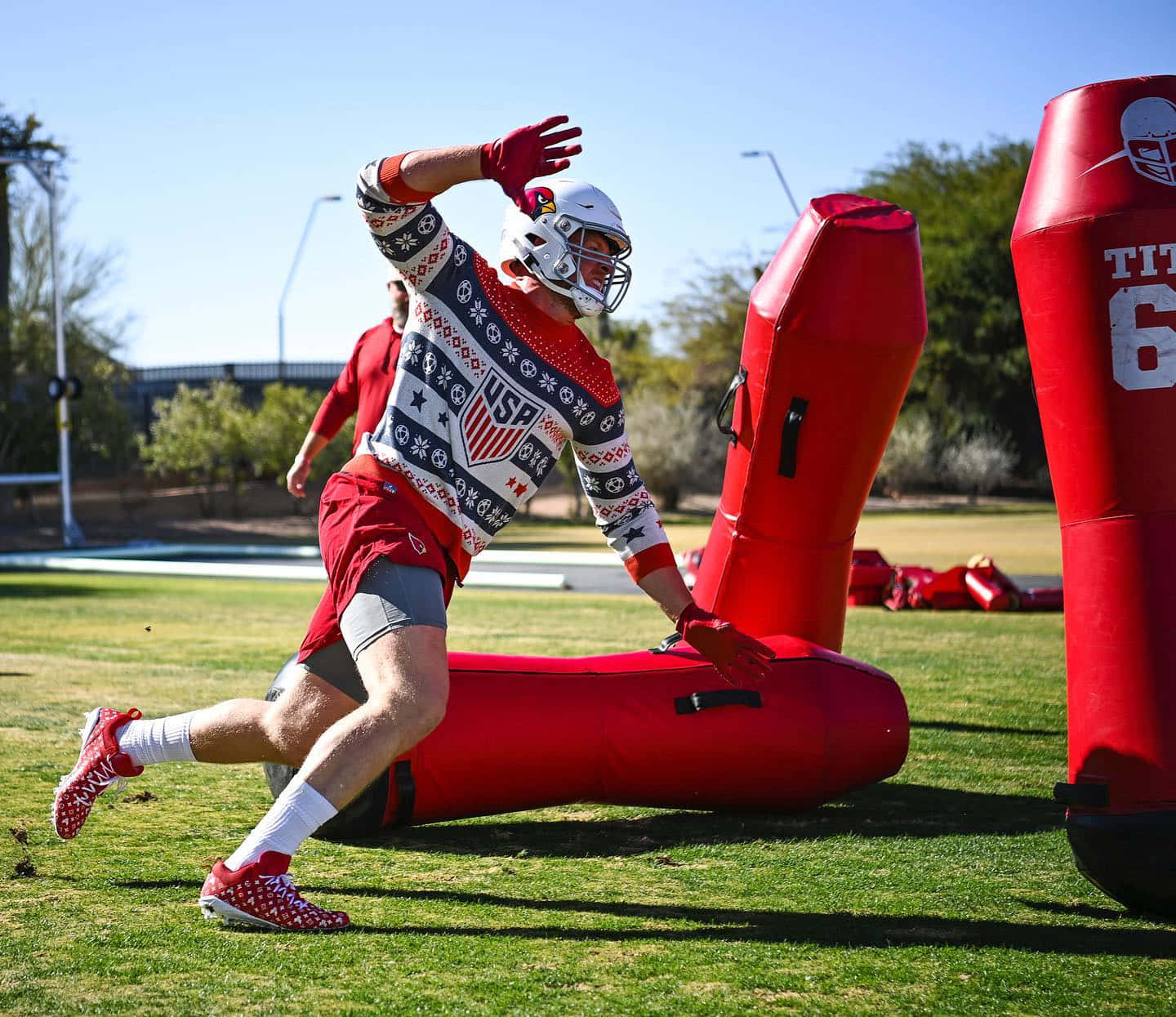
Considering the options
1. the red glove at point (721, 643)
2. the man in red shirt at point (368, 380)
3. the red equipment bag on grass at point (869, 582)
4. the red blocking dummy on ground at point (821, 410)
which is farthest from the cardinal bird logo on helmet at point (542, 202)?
the red equipment bag on grass at point (869, 582)

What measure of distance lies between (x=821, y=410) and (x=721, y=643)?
213cm

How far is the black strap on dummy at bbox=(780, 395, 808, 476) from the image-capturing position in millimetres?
5922

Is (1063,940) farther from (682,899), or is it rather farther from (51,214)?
(51,214)

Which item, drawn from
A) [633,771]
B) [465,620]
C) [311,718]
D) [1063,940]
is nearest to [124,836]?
[311,718]

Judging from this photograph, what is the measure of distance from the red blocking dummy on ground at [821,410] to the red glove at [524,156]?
8.59 feet

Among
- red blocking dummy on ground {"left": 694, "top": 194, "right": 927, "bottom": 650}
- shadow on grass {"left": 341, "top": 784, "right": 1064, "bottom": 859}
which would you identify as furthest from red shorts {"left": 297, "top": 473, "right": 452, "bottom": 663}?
red blocking dummy on ground {"left": 694, "top": 194, "right": 927, "bottom": 650}

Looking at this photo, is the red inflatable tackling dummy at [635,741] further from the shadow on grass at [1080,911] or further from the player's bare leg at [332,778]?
the shadow on grass at [1080,911]

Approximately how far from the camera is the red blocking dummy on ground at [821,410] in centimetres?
586

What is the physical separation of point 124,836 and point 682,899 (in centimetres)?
191

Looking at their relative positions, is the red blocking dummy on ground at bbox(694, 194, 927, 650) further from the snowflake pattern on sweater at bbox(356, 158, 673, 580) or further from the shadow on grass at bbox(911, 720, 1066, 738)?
the snowflake pattern on sweater at bbox(356, 158, 673, 580)

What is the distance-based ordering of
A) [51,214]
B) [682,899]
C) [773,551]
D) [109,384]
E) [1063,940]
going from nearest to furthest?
[1063,940], [682,899], [773,551], [51,214], [109,384]

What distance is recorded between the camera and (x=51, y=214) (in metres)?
25.0

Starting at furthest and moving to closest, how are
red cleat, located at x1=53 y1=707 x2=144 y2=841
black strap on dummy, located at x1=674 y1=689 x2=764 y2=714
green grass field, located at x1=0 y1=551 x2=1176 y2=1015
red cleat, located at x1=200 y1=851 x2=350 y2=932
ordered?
black strap on dummy, located at x1=674 y1=689 x2=764 y2=714 → red cleat, located at x1=53 y1=707 x2=144 y2=841 → red cleat, located at x1=200 y1=851 x2=350 y2=932 → green grass field, located at x1=0 y1=551 x2=1176 y2=1015

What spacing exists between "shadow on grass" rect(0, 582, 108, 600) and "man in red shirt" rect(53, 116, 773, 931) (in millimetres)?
10262
